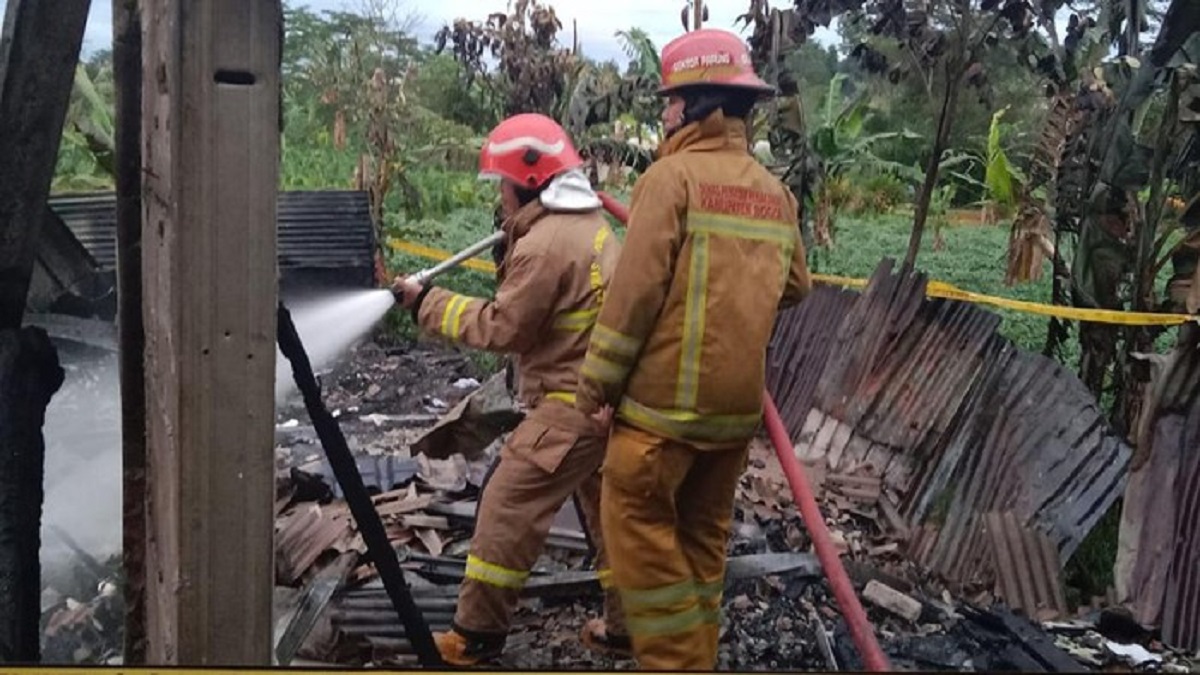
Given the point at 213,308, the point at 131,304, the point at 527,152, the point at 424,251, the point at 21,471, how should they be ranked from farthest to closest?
the point at 424,251, the point at 527,152, the point at 21,471, the point at 131,304, the point at 213,308

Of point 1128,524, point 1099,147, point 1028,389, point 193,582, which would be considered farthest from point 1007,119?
point 193,582

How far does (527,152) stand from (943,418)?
150 cm

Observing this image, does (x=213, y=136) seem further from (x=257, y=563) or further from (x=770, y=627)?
(x=770, y=627)

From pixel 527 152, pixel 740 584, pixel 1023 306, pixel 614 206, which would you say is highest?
pixel 527 152

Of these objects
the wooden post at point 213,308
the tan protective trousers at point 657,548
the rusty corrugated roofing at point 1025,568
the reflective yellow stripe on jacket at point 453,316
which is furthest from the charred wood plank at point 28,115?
the rusty corrugated roofing at point 1025,568

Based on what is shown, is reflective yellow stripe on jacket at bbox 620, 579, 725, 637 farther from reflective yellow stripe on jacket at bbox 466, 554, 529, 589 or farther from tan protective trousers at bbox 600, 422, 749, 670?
reflective yellow stripe on jacket at bbox 466, 554, 529, 589

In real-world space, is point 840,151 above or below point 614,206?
above

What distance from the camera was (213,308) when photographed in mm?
1978

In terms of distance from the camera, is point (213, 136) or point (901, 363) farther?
point (901, 363)

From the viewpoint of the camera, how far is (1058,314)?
3188 mm

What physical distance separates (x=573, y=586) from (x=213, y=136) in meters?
1.84

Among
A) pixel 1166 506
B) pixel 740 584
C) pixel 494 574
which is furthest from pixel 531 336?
pixel 1166 506

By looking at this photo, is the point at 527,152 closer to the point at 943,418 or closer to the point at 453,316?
the point at 453,316

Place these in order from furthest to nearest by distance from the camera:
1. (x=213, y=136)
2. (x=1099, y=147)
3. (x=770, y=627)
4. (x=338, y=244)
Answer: (x=1099, y=147) < (x=770, y=627) < (x=338, y=244) < (x=213, y=136)
